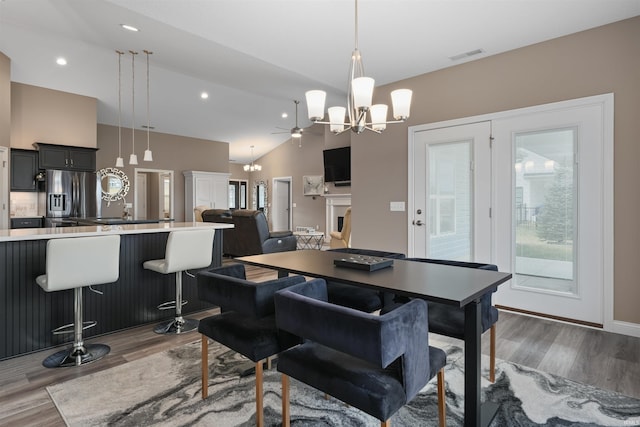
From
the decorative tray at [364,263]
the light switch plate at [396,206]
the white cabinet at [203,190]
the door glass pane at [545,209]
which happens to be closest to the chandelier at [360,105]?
the decorative tray at [364,263]

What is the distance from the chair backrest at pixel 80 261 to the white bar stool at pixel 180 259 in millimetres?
431

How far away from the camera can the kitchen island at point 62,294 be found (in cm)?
261

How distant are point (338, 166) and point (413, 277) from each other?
7.62 metres

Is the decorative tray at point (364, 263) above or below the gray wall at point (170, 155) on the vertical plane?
below

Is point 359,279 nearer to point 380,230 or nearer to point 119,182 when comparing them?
point 380,230

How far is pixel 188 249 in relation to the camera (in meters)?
3.14

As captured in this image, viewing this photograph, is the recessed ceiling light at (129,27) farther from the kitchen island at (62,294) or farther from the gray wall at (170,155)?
the gray wall at (170,155)

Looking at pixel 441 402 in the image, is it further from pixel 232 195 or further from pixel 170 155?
pixel 232 195

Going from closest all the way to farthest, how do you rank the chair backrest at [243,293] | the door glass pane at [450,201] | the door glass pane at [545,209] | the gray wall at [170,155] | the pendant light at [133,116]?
the chair backrest at [243,293] → the door glass pane at [545,209] → the door glass pane at [450,201] → the pendant light at [133,116] → the gray wall at [170,155]

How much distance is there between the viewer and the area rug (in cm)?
182

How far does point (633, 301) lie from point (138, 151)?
32.3ft

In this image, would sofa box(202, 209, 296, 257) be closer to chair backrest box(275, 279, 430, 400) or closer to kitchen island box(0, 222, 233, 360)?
kitchen island box(0, 222, 233, 360)

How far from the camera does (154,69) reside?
257 inches

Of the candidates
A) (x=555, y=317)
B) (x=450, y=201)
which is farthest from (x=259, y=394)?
(x=450, y=201)
